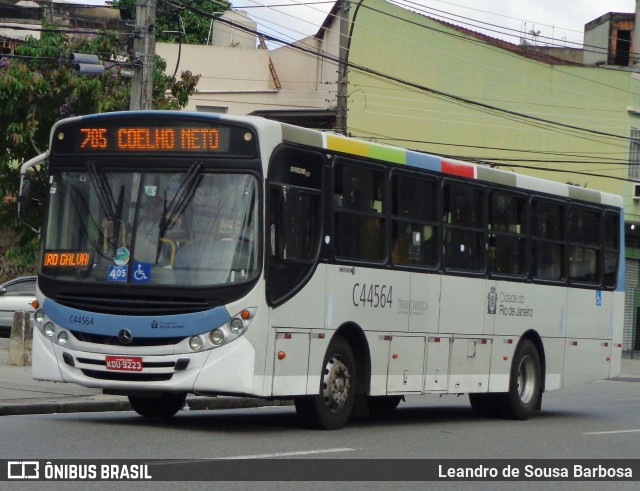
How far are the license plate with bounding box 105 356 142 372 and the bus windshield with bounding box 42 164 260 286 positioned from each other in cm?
72

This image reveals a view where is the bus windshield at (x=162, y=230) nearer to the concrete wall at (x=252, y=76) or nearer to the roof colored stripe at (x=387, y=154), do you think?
the roof colored stripe at (x=387, y=154)

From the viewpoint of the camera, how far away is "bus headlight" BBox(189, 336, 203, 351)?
12.2m

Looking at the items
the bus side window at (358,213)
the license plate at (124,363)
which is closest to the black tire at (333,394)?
the bus side window at (358,213)

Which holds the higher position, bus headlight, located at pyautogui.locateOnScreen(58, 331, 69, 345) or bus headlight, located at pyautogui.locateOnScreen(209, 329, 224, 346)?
bus headlight, located at pyautogui.locateOnScreen(209, 329, 224, 346)

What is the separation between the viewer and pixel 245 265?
40.4 feet

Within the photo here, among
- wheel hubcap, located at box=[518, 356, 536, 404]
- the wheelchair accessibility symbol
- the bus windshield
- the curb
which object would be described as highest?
the bus windshield

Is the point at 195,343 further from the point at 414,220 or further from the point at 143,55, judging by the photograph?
the point at 143,55

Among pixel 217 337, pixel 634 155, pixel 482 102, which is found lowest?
pixel 217 337

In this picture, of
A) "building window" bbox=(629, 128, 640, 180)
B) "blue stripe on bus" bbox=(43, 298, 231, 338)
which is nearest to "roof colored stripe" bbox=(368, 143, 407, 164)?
"blue stripe on bus" bbox=(43, 298, 231, 338)

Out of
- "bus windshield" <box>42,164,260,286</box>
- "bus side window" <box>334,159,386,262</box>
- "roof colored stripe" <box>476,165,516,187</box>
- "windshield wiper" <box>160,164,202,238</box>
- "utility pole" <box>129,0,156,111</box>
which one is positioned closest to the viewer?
"bus windshield" <box>42,164,260,286</box>

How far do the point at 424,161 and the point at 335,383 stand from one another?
312 centimetres

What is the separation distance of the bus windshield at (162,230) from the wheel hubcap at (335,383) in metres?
1.66

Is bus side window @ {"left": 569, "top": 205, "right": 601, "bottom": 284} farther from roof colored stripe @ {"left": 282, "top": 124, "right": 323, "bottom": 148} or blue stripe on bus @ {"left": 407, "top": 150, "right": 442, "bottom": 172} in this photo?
roof colored stripe @ {"left": 282, "top": 124, "right": 323, "bottom": 148}

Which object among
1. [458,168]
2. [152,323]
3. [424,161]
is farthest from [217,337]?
[458,168]
